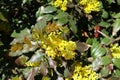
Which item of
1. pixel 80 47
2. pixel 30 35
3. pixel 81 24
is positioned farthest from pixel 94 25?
pixel 30 35

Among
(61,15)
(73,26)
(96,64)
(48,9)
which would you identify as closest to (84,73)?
(96,64)

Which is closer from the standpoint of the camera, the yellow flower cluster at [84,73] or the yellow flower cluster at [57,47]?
the yellow flower cluster at [57,47]

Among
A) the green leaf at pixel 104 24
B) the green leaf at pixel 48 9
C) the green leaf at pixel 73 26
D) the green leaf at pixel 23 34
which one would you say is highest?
the green leaf at pixel 48 9

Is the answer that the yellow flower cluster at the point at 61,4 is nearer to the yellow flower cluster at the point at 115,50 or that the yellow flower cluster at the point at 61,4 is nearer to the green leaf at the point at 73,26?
the green leaf at the point at 73,26

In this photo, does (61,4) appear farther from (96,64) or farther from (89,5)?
(96,64)

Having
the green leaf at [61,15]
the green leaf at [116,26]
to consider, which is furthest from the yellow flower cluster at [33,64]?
the green leaf at [116,26]

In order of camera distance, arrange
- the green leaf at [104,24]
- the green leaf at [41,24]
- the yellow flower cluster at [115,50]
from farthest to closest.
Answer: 1. the green leaf at [104,24]
2. the yellow flower cluster at [115,50]
3. the green leaf at [41,24]

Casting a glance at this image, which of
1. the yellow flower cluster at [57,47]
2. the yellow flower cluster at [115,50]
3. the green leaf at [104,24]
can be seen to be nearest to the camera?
the yellow flower cluster at [57,47]
